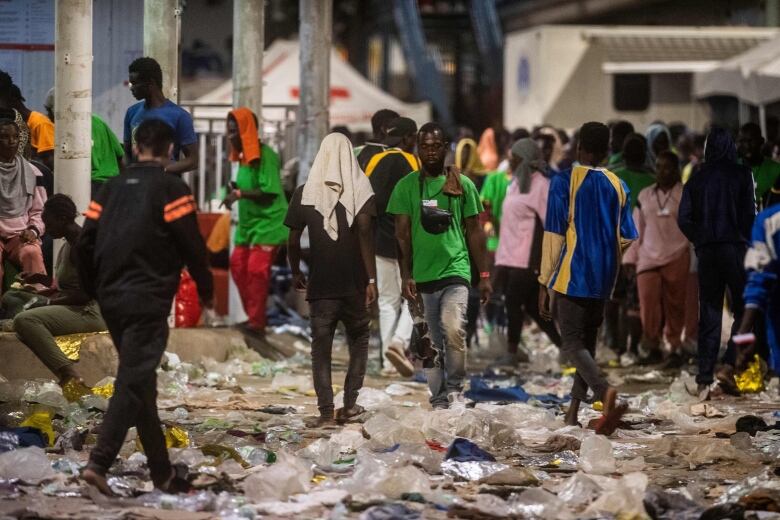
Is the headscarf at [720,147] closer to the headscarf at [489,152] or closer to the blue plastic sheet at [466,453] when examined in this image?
the blue plastic sheet at [466,453]

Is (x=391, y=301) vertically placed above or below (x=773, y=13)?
below

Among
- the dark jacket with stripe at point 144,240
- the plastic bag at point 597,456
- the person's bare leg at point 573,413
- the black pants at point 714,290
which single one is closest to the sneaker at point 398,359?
the black pants at point 714,290

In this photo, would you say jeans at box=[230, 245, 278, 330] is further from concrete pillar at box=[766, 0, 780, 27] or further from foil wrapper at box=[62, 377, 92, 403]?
concrete pillar at box=[766, 0, 780, 27]

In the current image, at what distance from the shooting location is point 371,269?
11273 mm

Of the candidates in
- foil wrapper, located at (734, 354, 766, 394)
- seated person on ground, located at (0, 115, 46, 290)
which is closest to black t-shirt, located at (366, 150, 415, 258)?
seated person on ground, located at (0, 115, 46, 290)

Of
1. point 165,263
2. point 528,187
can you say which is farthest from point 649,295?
point 165,263

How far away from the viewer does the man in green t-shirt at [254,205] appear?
1509cm

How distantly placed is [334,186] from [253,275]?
4333 mm

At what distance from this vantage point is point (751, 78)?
74.8ft

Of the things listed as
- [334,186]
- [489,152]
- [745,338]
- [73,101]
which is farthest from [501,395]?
[489,152]

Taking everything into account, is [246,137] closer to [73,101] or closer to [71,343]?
[73,101]

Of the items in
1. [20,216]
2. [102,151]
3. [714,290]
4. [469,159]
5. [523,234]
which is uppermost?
[102,151]

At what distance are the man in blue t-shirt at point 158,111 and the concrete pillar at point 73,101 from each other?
1.28 feet

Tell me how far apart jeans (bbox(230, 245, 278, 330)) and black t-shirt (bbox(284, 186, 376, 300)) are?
4.13 metres
